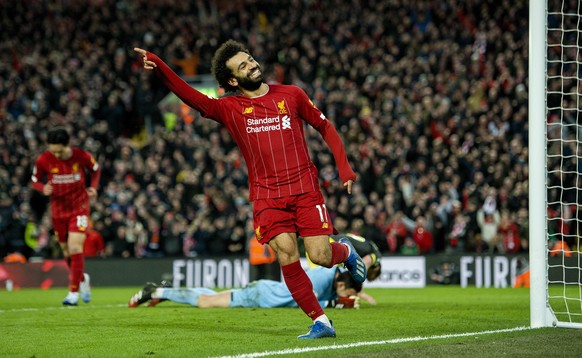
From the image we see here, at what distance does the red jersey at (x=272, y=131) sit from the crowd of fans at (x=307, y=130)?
1298cm

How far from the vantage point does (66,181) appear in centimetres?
1341

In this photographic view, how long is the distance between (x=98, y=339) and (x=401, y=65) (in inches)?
738

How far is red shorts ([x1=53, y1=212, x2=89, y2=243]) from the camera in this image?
523 inches

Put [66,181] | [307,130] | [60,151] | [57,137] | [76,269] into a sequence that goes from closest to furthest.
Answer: [57,137] → [60,151] → [76,269] → [66,181] → [307,130]

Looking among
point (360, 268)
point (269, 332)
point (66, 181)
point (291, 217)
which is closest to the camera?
point (291, 217)

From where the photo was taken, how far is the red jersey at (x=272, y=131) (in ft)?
25.4

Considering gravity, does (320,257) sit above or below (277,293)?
above

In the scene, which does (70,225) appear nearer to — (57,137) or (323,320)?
(57,137)

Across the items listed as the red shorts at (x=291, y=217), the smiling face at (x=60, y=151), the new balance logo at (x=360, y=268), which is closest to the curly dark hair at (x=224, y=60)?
the red shorts at (x=291, y=217)

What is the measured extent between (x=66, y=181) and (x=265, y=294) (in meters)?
3.80

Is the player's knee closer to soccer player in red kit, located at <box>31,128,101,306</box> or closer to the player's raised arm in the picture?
the player's raised arm

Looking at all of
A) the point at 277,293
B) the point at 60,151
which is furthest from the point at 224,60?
the point at 60,151

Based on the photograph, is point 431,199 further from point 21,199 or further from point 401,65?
point 21,199

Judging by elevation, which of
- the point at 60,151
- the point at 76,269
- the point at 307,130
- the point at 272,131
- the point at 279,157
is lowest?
the point at 76,269
